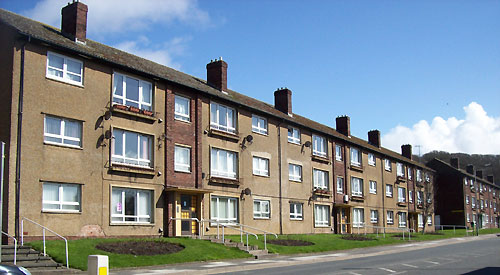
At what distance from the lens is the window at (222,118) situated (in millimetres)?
30266

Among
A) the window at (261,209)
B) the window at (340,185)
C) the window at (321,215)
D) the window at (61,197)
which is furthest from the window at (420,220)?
the window at (61,197)

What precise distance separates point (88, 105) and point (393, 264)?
14.1 metres

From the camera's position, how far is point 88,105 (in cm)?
2300

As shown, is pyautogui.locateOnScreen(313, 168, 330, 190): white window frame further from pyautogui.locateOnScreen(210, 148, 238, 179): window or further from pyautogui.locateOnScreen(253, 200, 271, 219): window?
pyautogui.locateOnScreen(210, 148, 238, 179): window

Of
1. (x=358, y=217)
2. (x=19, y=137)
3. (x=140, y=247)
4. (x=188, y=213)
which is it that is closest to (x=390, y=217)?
(x=358, y=217)

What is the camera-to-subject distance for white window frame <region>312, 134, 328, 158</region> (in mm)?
40625

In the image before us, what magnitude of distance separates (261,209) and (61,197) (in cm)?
1441

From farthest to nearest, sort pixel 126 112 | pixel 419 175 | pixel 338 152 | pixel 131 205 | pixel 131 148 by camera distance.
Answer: pixel 419 175
pixel 338 152
pixel 131 148
pixel 131 205
pixel 126 112

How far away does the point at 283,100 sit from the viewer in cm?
4028

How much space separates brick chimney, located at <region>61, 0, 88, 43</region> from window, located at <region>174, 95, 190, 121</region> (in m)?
5.65

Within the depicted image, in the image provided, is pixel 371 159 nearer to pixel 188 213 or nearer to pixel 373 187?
pixel 373 187

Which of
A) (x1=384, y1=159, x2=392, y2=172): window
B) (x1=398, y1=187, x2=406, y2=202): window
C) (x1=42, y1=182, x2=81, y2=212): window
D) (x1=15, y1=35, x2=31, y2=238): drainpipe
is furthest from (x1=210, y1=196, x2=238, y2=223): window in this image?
(x1=398, y1=187, x2=406, y2=202): window

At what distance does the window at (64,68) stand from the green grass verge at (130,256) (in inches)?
265

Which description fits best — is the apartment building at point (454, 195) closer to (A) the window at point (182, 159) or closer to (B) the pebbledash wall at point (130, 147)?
(B) the pebbledash wall at point (130, 147)
